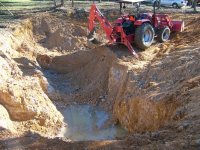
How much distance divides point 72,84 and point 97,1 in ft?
54.3

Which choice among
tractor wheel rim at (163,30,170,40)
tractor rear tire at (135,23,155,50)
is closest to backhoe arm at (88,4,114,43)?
tractor rear tire at (135,23,155,50)

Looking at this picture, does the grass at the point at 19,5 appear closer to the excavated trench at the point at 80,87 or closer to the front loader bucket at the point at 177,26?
the excavated trench at the point at 80,87

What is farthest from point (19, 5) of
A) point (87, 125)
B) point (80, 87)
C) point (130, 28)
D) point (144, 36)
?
point (87, 125)

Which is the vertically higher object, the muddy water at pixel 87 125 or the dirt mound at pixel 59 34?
the dirt mound at pixel 59 34

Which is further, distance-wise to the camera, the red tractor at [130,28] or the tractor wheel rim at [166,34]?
the tractor wheel rim at [166,34]

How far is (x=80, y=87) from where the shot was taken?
19.3 metres

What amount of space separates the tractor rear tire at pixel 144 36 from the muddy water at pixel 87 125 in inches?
A: 146

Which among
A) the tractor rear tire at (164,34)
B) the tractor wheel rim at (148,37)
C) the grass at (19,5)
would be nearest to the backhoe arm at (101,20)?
the tractor wheel rim at (148,37)

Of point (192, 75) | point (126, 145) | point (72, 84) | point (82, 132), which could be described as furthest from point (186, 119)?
point (72, 84)

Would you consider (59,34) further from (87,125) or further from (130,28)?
(87,125)

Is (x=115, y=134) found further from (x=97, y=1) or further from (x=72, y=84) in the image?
(x=97, y=1)

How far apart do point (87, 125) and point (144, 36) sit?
5.15m

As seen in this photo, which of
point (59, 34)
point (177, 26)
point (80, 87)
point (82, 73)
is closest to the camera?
point (80, 87)

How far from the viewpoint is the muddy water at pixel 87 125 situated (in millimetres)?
15492
